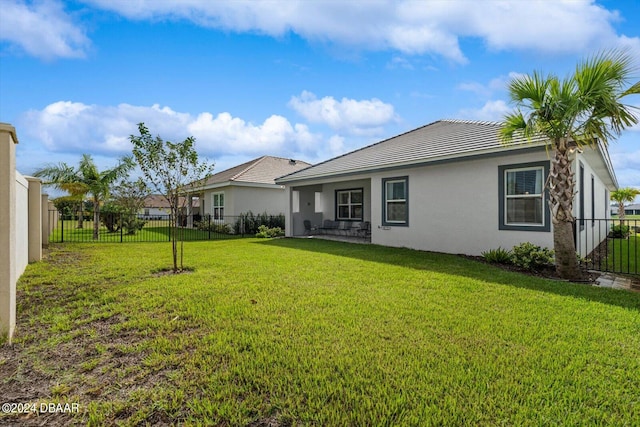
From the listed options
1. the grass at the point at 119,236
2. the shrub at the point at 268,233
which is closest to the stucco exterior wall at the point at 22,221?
the grass at the point at 119,236

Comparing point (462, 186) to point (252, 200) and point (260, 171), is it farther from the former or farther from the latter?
point (260, 171)

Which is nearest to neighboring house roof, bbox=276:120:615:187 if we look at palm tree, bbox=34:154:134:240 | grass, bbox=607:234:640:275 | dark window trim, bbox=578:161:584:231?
dark window trim, bbox=578:161:584:231

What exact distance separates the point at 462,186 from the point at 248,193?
14.6 metres

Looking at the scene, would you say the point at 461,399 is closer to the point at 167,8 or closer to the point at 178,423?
the point at 178,423

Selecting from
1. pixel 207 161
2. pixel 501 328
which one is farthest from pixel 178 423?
pixel 207 161

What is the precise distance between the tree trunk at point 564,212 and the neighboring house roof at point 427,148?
4.71 feet

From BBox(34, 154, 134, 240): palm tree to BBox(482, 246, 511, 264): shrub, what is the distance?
18.3 m

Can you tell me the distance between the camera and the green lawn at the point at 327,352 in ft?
8.76

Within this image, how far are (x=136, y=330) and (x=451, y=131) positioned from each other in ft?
43.5

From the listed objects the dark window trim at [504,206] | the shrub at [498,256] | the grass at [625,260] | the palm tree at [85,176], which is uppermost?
the palm tree at [85,176]

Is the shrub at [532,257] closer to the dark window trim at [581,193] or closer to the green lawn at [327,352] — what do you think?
the green lawn at [327,352]

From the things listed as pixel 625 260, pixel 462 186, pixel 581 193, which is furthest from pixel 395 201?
pixel 625 260

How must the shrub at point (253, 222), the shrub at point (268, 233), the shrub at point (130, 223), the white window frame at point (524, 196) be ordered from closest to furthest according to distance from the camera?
the white window frame at point (524, 196)
the shrub at point (268, 233)
the shrub at point (130, 223)
the shrub at point (253, 222)

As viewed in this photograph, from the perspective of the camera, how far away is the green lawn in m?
2.67
